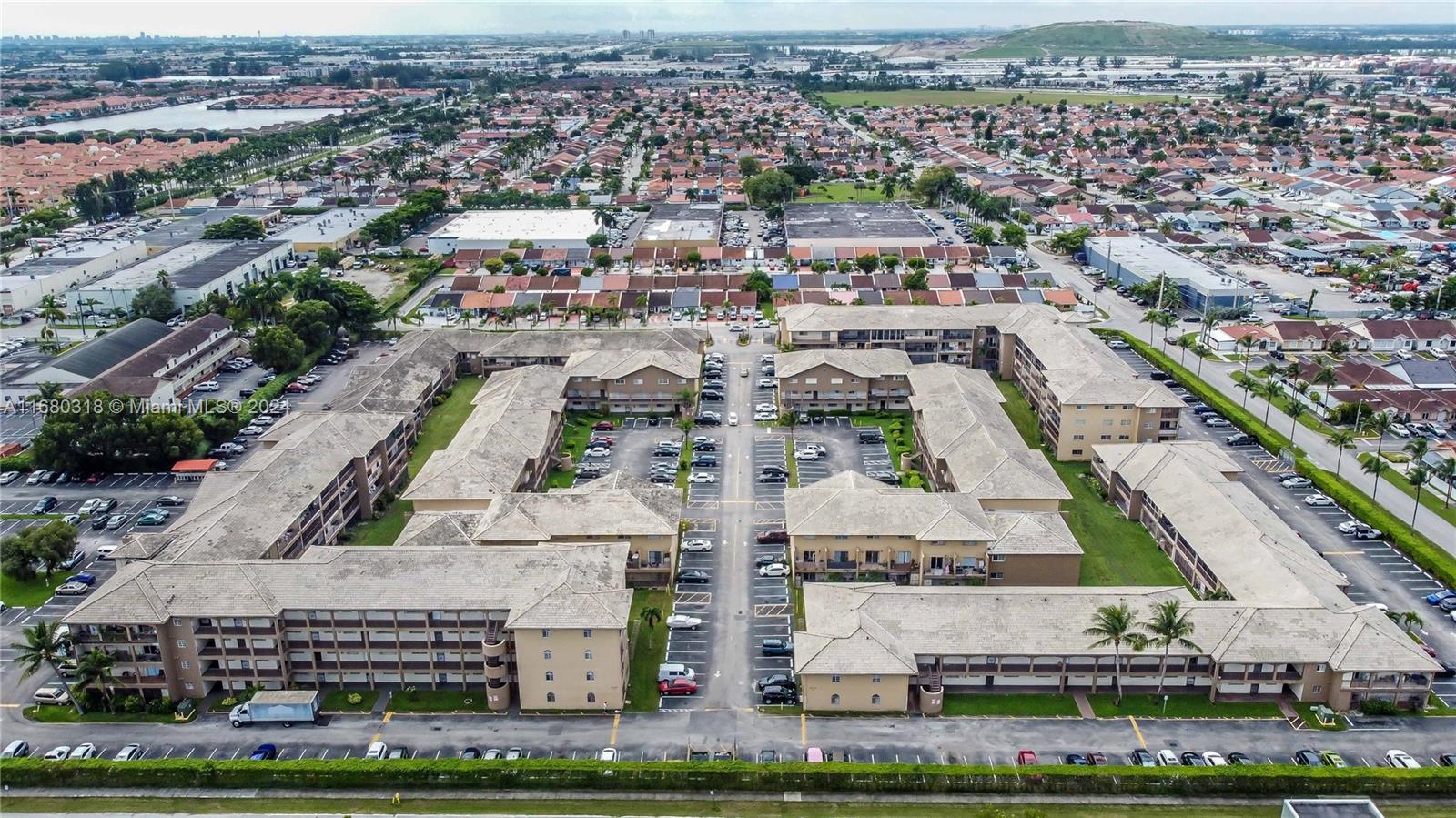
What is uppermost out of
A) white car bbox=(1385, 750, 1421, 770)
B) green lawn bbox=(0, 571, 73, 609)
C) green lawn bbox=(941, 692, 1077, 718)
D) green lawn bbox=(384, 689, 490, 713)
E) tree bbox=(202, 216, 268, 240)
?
tree bbox=(202, 216, 268, 240)

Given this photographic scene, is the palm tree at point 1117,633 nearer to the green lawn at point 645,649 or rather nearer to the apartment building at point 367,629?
the green lawn at point 645,649

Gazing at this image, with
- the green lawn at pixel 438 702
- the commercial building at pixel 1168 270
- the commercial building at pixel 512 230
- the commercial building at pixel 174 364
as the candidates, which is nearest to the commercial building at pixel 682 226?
the commercial building at pixel 512 230

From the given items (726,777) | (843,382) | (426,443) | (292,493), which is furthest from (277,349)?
(726,777)

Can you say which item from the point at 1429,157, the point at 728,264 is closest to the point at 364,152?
the point at 728,264

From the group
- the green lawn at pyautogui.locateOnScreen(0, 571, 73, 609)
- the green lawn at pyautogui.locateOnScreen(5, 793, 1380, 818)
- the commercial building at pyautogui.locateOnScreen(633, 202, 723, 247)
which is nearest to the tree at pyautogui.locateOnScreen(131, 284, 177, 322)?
the green lawn at pyautogui.locateOnScreen(0, 571, 73, 609)

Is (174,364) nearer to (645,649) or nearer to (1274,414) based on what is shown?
(645,649)

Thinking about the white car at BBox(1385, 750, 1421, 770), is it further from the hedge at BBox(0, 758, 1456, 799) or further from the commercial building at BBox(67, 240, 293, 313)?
the commercial building at BBox(67, 240, 293, 313)
